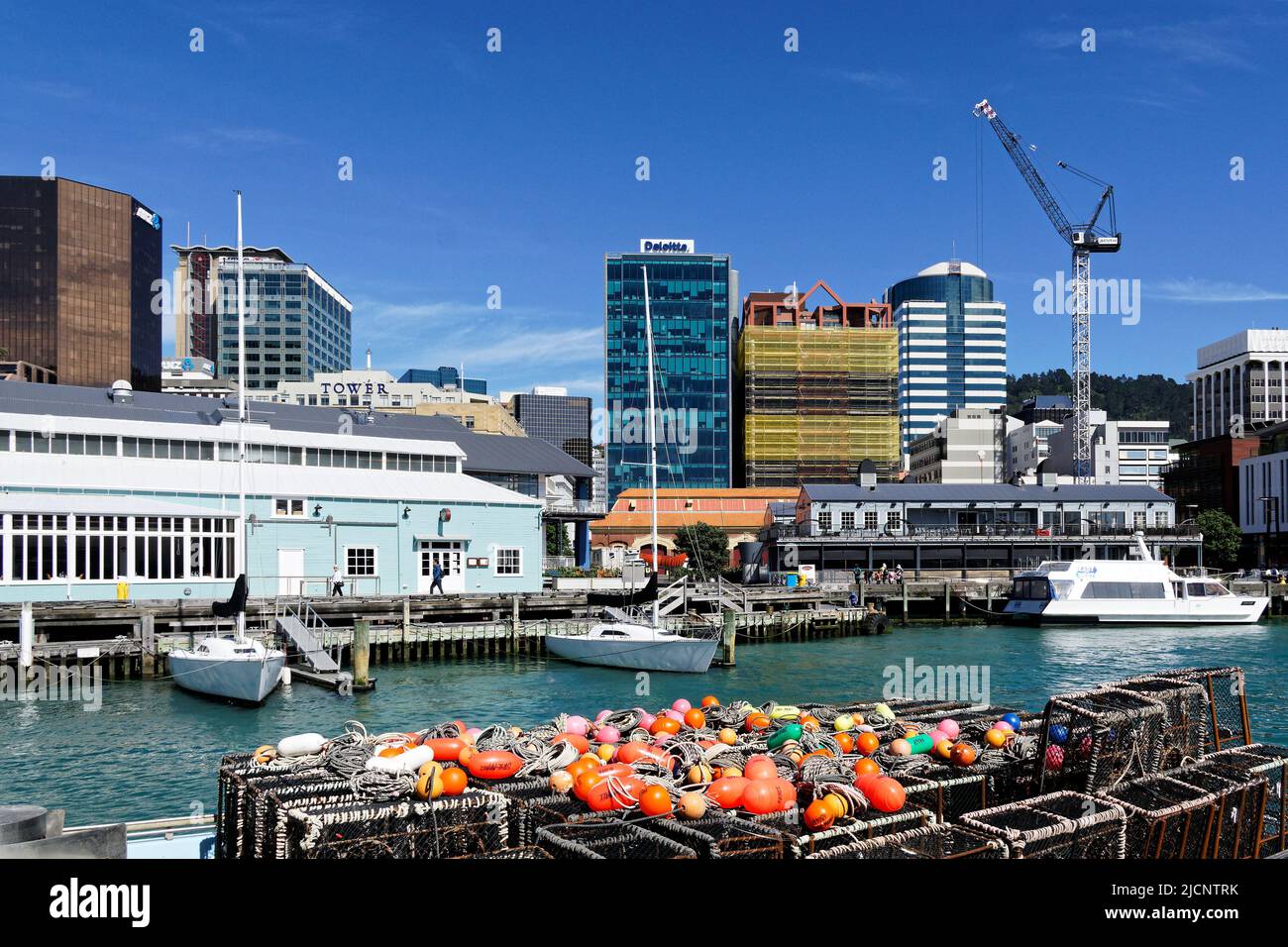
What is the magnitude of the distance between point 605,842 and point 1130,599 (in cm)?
5507

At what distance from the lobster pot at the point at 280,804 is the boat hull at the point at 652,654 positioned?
85.8 ft

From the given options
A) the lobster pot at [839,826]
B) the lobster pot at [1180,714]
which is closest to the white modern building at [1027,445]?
the lobster pot at [1180,714]

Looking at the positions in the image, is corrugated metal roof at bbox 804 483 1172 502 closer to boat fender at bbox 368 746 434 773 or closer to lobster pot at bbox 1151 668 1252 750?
lobster pot at bbox 1151 668 1252 750

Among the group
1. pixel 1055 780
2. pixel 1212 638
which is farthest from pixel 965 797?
pixel 1212 638

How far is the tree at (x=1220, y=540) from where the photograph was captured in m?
90.2

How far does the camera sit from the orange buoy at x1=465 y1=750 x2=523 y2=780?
10.9 metres

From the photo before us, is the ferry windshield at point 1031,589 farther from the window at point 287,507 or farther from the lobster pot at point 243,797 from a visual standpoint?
the lobster pot at point 243,797

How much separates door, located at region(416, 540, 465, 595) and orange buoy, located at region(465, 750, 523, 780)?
33895 millimetres

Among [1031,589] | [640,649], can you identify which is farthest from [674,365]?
[640,649]

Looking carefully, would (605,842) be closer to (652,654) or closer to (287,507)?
(652,654)

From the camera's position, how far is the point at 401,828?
28.3 feet

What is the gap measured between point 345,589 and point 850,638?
2476 centimetres

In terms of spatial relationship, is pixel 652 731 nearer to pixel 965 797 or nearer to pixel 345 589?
pixel 965 797

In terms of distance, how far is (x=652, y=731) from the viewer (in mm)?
13414
